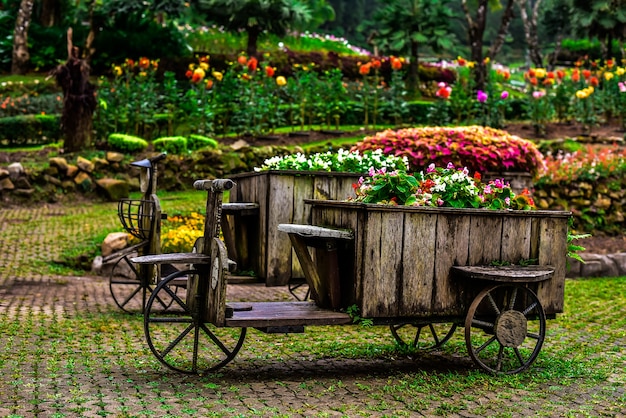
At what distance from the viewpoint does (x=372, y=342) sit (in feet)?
22.7

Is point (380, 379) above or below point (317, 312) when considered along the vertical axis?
below

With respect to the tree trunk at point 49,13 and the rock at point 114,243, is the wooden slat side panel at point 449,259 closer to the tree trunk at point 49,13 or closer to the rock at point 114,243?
the rock at point 114,243

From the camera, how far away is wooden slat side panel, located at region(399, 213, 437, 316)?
5.38 meters

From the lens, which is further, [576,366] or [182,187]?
[182,187]

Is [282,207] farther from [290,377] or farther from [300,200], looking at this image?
[290,377]

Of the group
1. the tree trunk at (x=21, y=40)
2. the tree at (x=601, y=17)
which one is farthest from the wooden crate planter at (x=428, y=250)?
the tree at (x=601, y=17)

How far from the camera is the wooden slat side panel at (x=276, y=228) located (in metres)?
7.28

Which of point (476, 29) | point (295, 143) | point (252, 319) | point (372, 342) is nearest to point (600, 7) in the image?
point (476, 29)

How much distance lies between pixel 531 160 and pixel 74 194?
8021 mm

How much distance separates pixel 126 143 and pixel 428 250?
11.4 metres

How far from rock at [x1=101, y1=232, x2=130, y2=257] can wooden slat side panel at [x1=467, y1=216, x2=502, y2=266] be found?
21.0ft

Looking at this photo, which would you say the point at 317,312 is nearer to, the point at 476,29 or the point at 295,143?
the point at 295,143

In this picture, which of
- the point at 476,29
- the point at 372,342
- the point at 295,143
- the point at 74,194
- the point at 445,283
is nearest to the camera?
the point at 445,283

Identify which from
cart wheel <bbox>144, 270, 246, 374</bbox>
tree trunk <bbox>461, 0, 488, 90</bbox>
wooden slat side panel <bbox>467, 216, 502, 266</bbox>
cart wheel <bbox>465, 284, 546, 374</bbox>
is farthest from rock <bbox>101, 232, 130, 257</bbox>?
tree trunk <bbox>461, 0, 488, 90</bbox>
